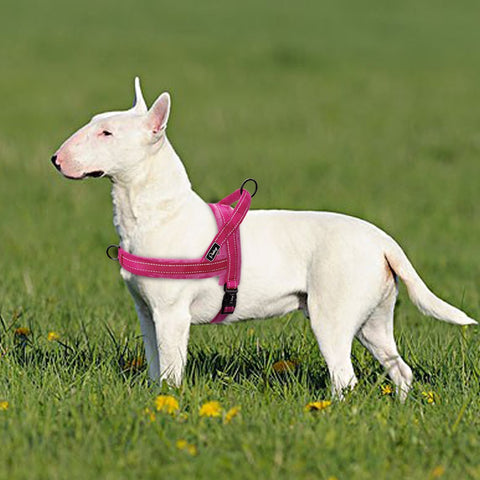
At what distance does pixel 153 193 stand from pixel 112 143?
1.10 feet

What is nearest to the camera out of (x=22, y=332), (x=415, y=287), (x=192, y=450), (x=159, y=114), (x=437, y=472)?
(x=437, y=472)

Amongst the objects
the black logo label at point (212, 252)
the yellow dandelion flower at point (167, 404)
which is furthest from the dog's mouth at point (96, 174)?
the yellow dandelion flower at point (167, 404)

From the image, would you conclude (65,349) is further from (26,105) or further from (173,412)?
(26,105)

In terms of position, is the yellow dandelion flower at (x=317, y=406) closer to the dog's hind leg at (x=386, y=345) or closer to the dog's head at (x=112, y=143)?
the dog's hind leg at (x=386, y=345)

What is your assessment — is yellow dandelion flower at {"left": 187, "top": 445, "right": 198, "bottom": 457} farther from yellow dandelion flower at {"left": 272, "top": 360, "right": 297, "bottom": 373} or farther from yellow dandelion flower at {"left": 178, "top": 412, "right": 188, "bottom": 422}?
yellow dandelion flower at {"left": 272, "top": 360, "right": 297, "bottom": 373}

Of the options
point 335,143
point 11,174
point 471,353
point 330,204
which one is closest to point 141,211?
point 471,353

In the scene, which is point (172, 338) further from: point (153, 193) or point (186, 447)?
point (186, 447)

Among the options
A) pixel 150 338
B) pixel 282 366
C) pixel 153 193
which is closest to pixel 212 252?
pixel 153 193

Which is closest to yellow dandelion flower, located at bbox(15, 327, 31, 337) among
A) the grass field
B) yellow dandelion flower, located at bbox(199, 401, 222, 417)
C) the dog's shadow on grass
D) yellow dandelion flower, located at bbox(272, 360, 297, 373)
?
the grass field

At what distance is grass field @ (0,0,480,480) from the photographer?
Result: 4004 mm

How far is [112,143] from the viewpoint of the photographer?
4.57m

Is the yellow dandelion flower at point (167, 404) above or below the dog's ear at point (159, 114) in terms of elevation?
below

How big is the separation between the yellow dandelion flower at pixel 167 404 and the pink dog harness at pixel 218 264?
26.6 inches

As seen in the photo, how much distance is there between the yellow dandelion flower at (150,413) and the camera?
4121 millimetres
